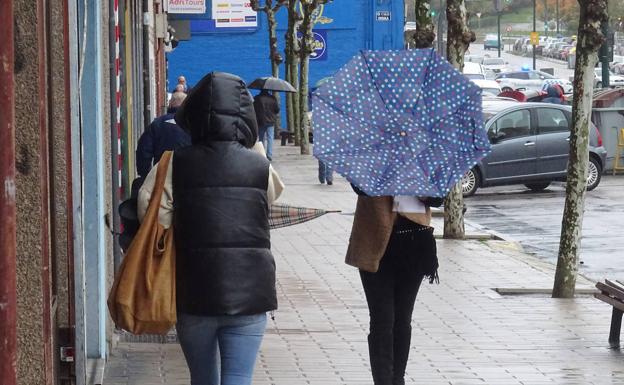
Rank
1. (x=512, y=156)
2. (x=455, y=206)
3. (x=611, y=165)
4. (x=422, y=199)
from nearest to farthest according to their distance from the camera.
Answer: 1. (x=422, y=199)
2. (x=455, y=206)
3. (x=512, y=156)
4. (x=611, y=165)

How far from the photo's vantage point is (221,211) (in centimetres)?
535

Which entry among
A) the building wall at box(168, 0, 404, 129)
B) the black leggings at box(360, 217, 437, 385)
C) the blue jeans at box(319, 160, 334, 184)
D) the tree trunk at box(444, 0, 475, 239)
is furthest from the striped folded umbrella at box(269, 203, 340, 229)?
the building wall at box(168, 0, 404, 129)

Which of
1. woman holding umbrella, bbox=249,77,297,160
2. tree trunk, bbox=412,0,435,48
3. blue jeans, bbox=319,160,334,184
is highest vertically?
tree trunk, bbox=412,0,435,48

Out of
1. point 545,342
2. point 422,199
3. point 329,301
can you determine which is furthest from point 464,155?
point 329,301

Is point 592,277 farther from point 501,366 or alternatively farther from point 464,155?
point 464,155

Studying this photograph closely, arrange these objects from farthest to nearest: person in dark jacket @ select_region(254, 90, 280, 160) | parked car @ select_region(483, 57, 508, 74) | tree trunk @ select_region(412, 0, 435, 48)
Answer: parked car @ select_region(483, 57, 508, 74), person in dark jacket @ select_region(254, 90, 280, 160), tree trunk @ select_region(412, 0, 435, 48)

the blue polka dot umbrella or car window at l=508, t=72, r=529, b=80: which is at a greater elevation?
the blue polka dot umbrella

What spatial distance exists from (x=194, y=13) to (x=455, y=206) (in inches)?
557

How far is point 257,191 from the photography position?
5.44 m

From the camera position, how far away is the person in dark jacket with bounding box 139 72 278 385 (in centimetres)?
536

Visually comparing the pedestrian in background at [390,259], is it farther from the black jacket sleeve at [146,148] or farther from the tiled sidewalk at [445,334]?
the black jacket sleeve at [146,148]

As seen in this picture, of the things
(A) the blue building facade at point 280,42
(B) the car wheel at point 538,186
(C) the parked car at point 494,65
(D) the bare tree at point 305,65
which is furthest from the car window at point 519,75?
(B) the car wheel at point 538,186

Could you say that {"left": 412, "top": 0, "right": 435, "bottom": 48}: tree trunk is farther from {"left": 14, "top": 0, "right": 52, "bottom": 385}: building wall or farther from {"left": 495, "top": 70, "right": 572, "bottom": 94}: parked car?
{"left": 495, "top": 70, "right": 572, "bottom": 94}: parked car

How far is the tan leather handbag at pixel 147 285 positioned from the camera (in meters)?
5.34
